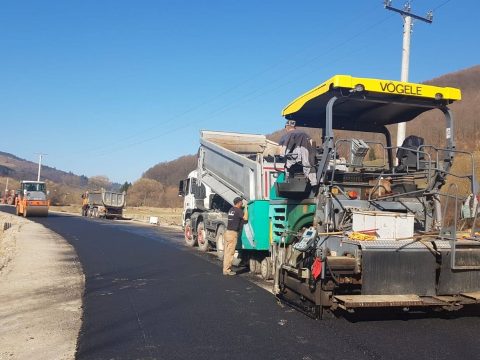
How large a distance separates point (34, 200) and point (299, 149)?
29.8 meters

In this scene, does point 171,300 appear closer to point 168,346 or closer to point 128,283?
point 128,283

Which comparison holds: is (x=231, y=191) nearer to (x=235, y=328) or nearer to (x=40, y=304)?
(x=40, y=304)

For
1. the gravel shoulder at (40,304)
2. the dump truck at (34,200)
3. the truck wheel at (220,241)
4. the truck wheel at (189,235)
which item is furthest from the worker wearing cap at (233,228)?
the dump truck at (34,200)

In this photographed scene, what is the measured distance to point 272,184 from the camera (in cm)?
888

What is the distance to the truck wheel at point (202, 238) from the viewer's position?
545 inches

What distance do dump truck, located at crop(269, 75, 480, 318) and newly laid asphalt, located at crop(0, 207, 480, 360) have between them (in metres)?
0.34

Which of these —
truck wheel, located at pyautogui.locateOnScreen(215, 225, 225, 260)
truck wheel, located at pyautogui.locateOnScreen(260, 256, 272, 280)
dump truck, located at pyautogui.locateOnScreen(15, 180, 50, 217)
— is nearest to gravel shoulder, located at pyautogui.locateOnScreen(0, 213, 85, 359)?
truck wheel, located at pyautogui.locateOnScreen(215, 225, 225, 260)

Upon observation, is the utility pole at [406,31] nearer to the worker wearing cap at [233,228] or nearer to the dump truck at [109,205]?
the worker wearing cap at [233,228]

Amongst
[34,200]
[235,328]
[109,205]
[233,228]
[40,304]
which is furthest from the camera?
[109,205]

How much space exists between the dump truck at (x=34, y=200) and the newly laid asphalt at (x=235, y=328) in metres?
26.8

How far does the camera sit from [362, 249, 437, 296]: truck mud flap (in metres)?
5.79

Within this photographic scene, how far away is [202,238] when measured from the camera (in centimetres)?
1409

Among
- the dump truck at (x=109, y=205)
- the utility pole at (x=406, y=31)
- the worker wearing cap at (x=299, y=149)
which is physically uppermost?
the utility pole at (x=406, y=31)

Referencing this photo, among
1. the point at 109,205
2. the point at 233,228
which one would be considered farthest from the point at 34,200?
the point at 233,228
